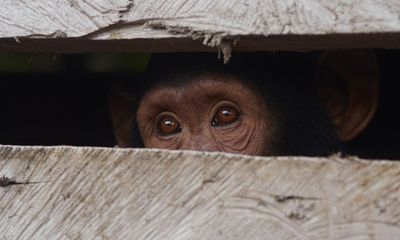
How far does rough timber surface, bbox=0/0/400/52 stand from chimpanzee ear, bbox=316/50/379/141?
0.76 m

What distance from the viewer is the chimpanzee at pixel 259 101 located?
211 cm

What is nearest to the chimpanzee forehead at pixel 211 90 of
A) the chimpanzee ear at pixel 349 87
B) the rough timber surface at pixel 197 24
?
the chimpanzee ear at pixel 349 87

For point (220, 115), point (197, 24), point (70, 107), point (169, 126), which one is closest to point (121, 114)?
point (70, 107)

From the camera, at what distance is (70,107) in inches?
117

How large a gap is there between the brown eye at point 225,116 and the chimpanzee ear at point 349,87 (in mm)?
289

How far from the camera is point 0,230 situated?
1.55m

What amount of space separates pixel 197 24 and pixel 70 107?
1646 mm

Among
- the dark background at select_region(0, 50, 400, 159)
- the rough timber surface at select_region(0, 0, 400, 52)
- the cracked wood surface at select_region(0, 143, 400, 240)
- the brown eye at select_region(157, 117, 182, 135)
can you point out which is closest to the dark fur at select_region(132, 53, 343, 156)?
the brown eye at select_region(157, 117, 182, 135)

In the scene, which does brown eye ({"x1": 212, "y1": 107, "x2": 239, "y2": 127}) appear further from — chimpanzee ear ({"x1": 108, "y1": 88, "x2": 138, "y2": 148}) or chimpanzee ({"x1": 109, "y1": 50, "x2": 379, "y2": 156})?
chimpanzee ear ({"x1": 108, "y1": 88, "x2": 138, "y2": 148})

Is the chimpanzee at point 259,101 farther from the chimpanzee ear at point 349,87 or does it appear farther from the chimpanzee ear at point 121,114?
the chimpanzee ear at point 121,114

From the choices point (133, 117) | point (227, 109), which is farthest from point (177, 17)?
point (133, 117)

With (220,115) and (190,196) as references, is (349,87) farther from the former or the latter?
(190,196)

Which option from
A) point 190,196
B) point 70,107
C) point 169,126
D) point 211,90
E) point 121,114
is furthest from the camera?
point 70,107

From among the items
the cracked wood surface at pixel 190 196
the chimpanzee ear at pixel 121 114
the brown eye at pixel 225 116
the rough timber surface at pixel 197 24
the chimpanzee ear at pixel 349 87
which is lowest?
the cracked wood surface at pixel 190 196
